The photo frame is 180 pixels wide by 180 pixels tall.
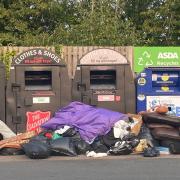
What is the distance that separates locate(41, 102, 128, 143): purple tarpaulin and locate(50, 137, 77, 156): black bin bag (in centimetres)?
41

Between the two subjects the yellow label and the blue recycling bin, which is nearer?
the blue recycling bin

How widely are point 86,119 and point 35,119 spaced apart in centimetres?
106

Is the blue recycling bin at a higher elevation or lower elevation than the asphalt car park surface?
higher

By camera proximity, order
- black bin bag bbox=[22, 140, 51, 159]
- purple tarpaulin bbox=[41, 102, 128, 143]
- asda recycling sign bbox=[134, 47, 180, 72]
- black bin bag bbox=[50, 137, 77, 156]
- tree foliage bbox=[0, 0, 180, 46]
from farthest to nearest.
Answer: tree foliage bbox=[0, 0, 180, 46] → asda recycling sign bbox=[134, 47, 180, 72] → purple tarpaulin bbox=[41, 102, 128, 143] → black bin bag bbox=[50, 137, 77, 156] → black bin bag bbox=[22, 140, 51, 159]

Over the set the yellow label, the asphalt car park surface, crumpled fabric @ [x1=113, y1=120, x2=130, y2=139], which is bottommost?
the asphalt car park surface

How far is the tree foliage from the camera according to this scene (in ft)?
54.8

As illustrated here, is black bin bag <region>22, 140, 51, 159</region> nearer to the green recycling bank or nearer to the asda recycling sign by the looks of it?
the green recycling bank

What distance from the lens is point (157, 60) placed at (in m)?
11.8

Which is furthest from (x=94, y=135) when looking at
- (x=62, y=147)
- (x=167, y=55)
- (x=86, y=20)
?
(x=86, y=20)

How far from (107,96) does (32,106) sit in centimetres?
136

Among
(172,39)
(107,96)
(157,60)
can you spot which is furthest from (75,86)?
(172,39)

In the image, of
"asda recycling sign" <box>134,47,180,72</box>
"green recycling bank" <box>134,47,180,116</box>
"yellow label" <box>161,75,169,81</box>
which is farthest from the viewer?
"asda recycling sign" <box>134,47,180,72</box>

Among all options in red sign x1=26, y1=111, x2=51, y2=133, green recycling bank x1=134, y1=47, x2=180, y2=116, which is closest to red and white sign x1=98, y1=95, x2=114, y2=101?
green recycling bank x1=134, y1=47, x2=180, y2=116

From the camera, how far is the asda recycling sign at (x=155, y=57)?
11.7m
